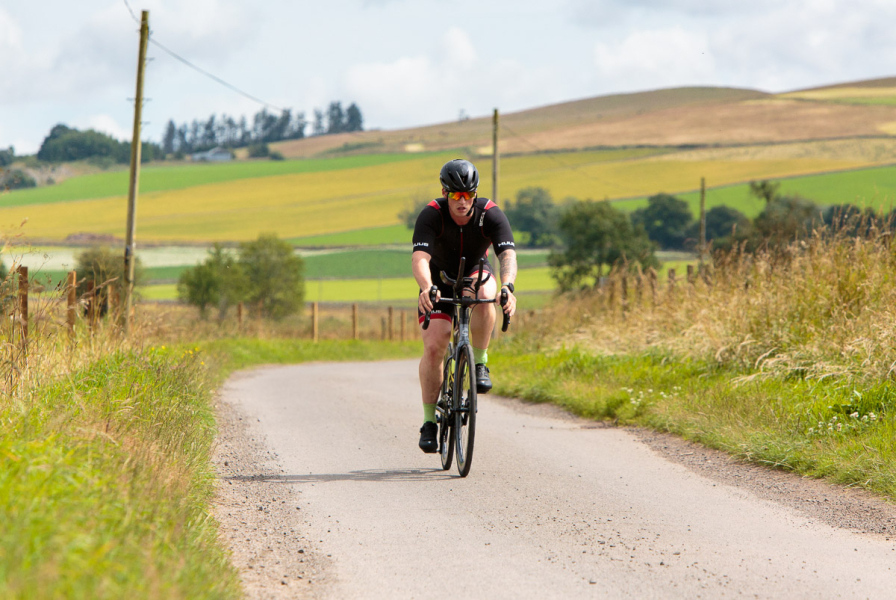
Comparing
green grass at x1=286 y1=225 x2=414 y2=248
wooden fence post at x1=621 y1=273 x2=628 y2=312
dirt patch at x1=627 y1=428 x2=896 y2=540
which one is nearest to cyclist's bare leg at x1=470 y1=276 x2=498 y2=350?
dirt patch at x1=627 y1=428 x2=896 y2=540

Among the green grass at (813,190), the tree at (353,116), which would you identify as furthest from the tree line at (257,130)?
the green grass at (813,190)

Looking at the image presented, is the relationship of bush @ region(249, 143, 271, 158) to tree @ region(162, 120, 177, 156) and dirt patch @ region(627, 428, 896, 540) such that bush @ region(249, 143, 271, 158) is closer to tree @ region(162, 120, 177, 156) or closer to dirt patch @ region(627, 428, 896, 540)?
tree @ region(162, 120, 177, 156)

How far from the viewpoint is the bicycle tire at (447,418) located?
22.6 ft

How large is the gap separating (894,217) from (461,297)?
6.37 meters

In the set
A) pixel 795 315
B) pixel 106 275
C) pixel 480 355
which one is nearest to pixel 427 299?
pixel 480 355

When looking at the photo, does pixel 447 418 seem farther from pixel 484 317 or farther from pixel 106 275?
pixel 106 275

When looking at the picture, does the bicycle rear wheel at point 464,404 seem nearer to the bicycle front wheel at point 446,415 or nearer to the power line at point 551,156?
the bicycle front wheel at point 446,415

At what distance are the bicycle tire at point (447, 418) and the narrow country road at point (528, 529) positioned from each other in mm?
155

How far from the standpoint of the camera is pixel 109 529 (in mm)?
3299

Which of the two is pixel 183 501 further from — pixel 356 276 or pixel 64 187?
pixel 64 187

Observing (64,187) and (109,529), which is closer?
(109,529)

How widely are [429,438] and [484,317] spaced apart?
1.03m

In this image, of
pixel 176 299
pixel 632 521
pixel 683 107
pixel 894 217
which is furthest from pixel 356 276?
pixel 632 521

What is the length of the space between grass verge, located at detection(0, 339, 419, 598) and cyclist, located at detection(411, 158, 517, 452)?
176 centimetres
